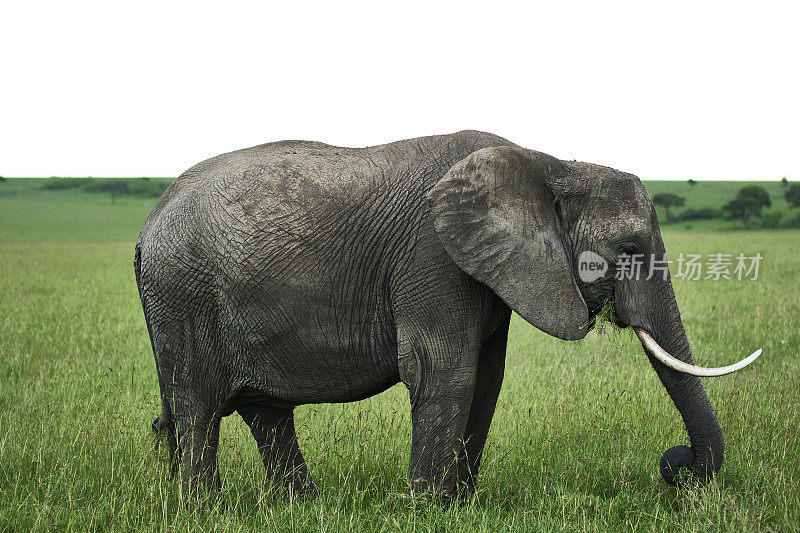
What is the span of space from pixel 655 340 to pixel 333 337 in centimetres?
219

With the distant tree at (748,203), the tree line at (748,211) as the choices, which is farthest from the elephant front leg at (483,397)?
the distant tree at (748,203)

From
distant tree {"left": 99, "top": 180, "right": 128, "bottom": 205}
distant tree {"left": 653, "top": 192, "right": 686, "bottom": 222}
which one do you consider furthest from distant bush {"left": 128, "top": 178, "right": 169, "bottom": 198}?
distant tree {"left": 653, "top": 192, "right": 686, "bottom": 222}

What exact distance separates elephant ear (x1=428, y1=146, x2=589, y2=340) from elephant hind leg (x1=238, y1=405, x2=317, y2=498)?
2.35 m

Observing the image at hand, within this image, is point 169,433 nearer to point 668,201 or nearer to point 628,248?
point 628,248

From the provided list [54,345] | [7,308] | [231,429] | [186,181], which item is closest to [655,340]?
[186,181]

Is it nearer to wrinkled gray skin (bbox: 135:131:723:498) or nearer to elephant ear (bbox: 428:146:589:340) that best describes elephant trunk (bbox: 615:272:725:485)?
wrinkled gray skin (bbox: 135:131:723:498)

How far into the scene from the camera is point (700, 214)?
74188 mm

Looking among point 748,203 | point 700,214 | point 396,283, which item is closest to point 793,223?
point 748,203

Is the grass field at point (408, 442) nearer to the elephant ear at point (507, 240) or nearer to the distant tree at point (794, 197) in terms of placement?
the elephant ear at point (507, 240)

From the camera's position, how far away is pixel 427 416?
458cm

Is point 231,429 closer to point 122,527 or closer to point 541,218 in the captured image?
point 122,527

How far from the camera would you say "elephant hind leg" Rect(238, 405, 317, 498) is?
5766 mm

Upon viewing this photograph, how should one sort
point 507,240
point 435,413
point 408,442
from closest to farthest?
point 507,240 → point 435,413 → point 408,442

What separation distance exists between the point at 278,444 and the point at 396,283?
2.03m
